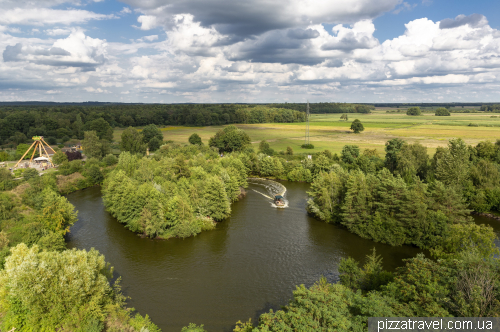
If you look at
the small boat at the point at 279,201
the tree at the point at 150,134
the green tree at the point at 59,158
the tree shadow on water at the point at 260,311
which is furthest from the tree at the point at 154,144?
the tree shadow on water at the point at 260,311

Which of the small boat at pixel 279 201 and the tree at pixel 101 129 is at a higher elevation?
the tree at pixel 101 129

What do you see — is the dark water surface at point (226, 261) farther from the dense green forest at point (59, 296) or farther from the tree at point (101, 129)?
the tree at point (101, 129)

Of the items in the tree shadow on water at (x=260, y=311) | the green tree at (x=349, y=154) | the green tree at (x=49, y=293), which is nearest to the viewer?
the green tree at (x=49, y=293)

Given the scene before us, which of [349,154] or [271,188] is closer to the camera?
[271,188]

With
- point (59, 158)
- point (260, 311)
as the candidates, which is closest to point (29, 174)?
point (59, 158)

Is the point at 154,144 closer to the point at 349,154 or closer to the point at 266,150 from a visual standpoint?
the point at 266,150

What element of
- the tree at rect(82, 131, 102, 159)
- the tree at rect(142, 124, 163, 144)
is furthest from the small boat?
the tree at rect(142, 124, 163, 144)

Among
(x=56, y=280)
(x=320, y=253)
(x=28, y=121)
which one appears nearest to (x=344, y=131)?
(x=320, y=253)
